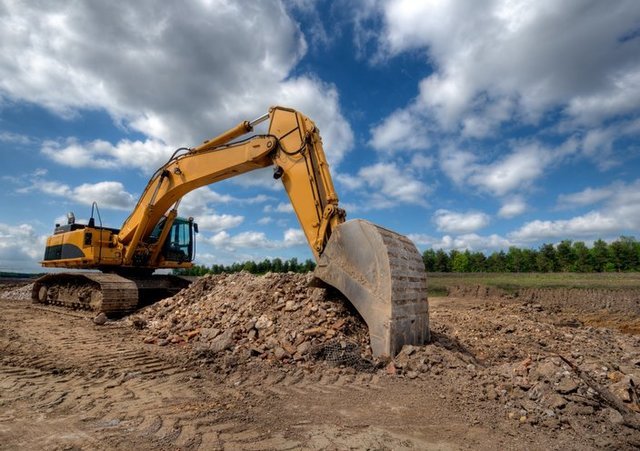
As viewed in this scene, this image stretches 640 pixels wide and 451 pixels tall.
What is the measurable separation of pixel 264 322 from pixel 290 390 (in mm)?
1888

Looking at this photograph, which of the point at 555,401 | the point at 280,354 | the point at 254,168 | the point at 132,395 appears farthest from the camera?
the point at 254,168

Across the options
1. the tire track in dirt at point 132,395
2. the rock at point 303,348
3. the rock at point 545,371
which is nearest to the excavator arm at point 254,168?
the rock at point 303,348

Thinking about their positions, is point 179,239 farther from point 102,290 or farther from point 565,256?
point 565,256

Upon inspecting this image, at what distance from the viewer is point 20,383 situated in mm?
4625

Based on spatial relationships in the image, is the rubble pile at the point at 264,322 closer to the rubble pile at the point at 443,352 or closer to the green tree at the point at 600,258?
the rubble pile at the point at 443,352

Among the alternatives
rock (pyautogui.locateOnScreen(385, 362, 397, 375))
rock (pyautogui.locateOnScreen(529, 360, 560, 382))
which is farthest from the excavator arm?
rock (pyautogui.locateOnScreen(529, 360, 560, 382))

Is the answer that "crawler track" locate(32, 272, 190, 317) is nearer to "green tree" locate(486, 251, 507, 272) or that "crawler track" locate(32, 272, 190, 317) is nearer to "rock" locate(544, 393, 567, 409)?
"rock" locate(544, 393, 567, 409)

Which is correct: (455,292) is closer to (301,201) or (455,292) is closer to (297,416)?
(301,201)

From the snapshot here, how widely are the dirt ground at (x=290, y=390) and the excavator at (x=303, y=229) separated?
0.54 meters

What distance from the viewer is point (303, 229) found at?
6.91 meters

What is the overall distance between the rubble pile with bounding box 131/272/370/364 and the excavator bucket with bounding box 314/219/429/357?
381 millimetres

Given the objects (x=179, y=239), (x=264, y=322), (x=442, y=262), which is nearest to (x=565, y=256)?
(x=442, y=262)

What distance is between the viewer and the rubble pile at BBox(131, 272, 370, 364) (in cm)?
541

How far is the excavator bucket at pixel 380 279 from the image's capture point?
511 cm
